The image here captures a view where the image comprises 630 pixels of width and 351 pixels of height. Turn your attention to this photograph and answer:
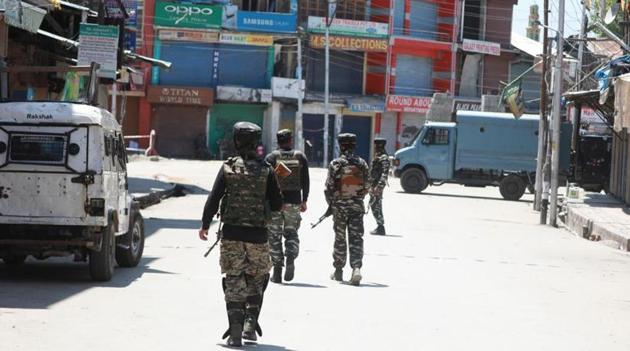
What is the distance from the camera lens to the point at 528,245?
68.9ft

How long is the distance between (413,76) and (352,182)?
5458 centimetres

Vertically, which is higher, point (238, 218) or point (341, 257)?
point (238, 218)

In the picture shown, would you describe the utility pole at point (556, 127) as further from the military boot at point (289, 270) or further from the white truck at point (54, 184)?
the white truck at point (54, 184)

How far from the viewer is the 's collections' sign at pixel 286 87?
6244 centimetres

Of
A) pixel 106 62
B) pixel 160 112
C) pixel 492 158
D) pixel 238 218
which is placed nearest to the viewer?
pixel 238 218

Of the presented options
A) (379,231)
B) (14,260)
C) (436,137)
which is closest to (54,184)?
(14,260)

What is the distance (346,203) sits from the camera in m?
13.4

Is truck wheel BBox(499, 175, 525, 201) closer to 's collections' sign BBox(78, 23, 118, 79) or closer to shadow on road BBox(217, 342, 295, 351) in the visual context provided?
's collections' sign BBox(78, 23, 118, 79)

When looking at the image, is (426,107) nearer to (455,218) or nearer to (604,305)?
(455,218)

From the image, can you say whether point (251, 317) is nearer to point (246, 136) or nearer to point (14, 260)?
point (246, 136)

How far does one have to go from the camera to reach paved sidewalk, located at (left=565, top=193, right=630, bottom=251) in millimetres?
22281

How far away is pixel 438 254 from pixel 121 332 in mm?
9388

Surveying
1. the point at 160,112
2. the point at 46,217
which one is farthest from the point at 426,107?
the point at 46,217

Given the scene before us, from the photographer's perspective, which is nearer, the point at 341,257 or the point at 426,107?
the point at 341,257
